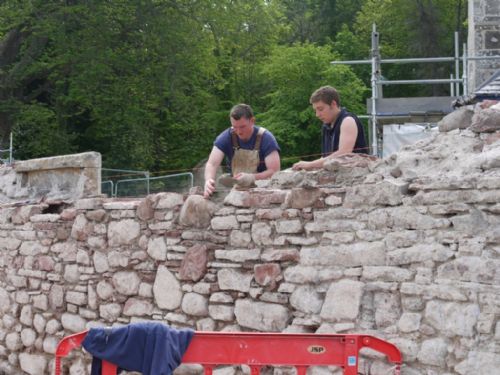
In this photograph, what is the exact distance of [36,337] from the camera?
7.81m

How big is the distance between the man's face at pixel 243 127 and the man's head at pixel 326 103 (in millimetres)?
559

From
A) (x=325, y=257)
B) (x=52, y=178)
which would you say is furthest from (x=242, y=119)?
(x=52, y=178)

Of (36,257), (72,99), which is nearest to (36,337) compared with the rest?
(36,257)

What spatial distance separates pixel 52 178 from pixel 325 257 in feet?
13.2

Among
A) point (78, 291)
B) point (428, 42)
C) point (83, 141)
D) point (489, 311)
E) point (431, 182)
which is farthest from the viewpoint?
point (428, 42)

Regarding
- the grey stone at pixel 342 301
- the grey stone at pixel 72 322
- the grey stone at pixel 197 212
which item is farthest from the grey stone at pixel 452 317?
the grey stone at pixel 72 322

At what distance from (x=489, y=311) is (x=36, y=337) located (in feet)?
16.1

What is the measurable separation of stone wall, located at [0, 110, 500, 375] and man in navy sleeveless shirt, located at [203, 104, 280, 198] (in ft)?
1.14

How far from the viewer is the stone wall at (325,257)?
4.50 meters

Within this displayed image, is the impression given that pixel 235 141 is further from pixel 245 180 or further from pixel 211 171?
pixel 245 180

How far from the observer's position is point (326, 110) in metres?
5.83

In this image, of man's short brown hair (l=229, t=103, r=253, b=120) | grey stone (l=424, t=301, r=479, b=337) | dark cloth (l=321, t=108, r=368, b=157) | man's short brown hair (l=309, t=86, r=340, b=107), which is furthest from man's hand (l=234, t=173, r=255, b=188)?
grey stone (l=424, t=301, r=479, b=337)

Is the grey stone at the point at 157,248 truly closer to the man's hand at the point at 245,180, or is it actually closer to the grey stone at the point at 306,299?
the man's hand at the point at 245,180

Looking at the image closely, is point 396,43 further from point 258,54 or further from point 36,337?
point 36,337
